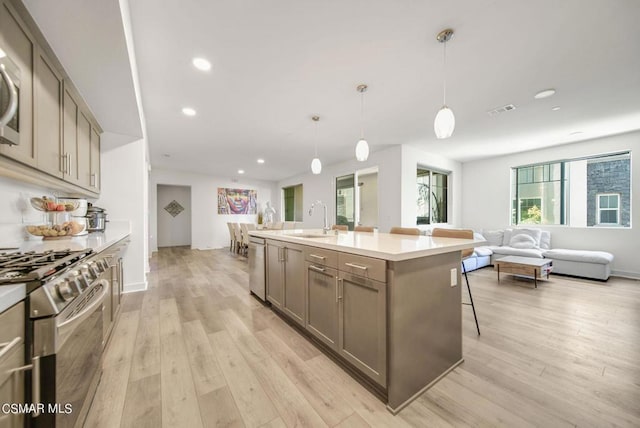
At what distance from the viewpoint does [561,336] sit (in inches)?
83.0

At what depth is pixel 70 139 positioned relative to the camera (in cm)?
206

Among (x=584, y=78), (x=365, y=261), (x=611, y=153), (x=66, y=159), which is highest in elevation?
(x=584, y=78)

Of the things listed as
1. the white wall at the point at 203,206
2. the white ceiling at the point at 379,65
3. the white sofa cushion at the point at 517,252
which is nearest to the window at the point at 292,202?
the white wall at the point at 203,206

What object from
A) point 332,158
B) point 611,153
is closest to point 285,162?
point 332,158

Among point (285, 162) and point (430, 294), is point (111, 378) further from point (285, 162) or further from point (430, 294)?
point (285, 162)

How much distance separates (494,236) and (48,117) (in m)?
7.33

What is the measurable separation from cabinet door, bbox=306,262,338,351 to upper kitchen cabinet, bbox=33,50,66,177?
2.03 metres

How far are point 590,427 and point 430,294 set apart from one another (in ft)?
3.14

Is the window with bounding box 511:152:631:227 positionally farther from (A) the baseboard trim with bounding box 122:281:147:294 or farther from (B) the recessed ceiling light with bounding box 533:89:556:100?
(A) the baseboard trim with bounding box 122:281:147:294

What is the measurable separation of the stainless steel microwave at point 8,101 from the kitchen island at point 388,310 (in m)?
1.71

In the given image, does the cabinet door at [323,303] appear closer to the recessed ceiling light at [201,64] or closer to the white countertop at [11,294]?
the white countertop at [11,294]

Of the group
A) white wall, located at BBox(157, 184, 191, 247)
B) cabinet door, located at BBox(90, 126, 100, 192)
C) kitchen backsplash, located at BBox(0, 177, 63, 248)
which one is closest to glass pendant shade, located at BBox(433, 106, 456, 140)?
kitchen backsplash, located at BBox(0, 177, 63, 248)

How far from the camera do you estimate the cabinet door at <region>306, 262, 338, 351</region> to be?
167 centimetres

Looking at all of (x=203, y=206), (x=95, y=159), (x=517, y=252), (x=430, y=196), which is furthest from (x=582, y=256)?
(x=203, y=206)
